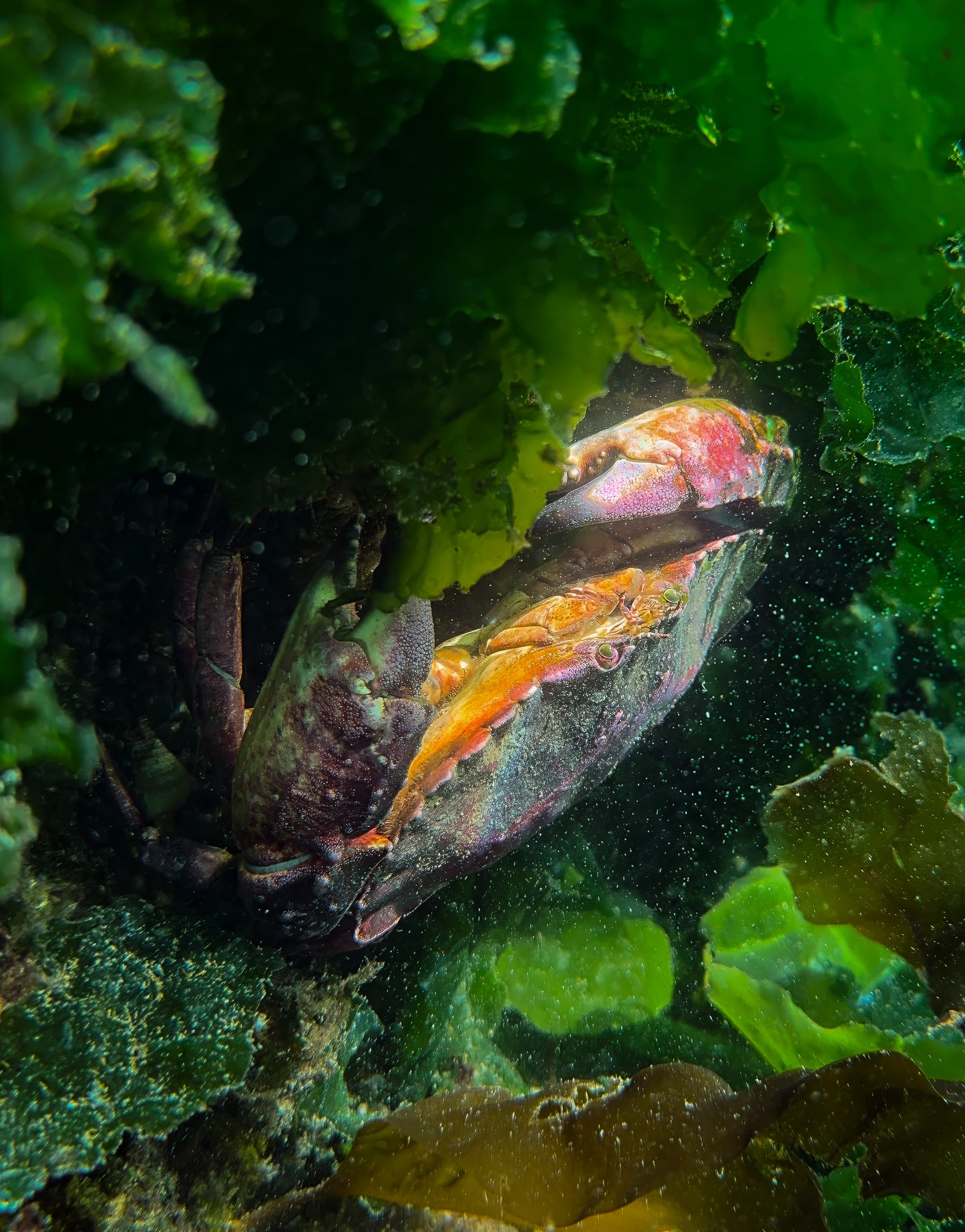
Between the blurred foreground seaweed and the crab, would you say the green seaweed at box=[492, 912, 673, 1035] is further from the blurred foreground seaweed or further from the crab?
the crab

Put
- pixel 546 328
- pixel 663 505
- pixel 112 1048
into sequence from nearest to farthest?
1. pixel 546 328
2. pixel 112 1048
3. pixel 663 505

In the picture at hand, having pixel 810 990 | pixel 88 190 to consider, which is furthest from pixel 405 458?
pixel 810 990

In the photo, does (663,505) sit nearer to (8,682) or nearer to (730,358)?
(730,358)

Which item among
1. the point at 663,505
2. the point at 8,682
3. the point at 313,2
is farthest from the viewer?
the point at 663,505

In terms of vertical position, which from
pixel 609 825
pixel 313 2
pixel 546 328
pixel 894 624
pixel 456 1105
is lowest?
pixel 609 825

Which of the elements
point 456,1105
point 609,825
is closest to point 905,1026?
point 609,825

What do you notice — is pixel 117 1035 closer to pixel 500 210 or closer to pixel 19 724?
pixel 19 724
